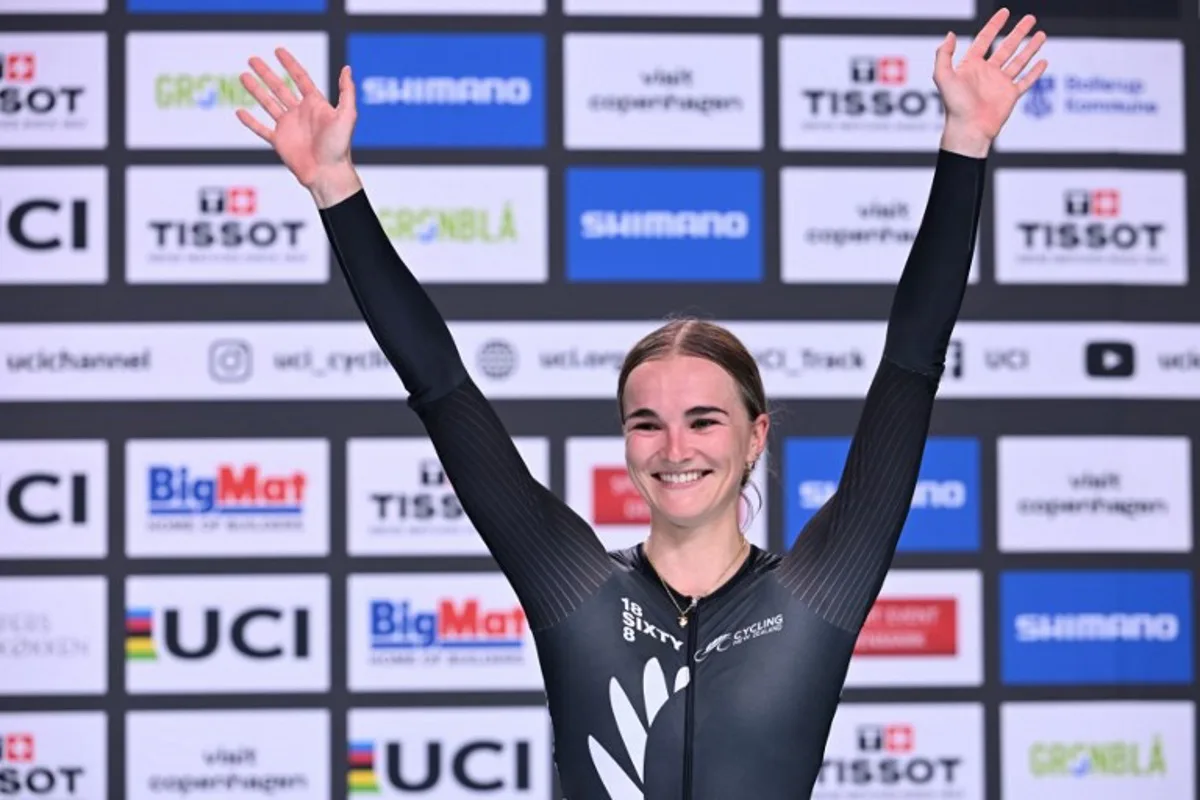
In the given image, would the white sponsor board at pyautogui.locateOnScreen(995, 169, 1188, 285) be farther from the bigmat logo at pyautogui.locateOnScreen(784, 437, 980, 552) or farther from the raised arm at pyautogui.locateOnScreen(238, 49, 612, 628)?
the raised arm at pyautogui.locateOnScreen(238, 49, 612, 628)

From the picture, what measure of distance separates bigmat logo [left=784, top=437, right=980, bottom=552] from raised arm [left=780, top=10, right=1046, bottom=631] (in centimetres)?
238

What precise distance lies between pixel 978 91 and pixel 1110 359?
2684 millimetres

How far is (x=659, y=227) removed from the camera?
411 centimetres

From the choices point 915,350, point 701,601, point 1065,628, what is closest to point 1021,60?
point 915,350

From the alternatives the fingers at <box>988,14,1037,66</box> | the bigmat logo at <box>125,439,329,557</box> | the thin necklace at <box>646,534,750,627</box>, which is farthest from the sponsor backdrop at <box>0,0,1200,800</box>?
the fingers at <box>988,14,1037,66</box>

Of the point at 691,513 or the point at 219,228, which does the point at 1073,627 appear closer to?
the point at 219,228

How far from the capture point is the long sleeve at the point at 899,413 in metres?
1.71

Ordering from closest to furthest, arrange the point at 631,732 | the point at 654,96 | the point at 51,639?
the point at 631,732 → the point at 51,639 → the point at 654,96

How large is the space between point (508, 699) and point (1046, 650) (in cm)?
152

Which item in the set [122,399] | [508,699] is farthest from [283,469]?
[508,699]

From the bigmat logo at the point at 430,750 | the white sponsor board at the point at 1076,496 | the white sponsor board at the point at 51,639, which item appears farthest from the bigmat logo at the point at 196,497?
the white sponsor board at the point at 1076,496

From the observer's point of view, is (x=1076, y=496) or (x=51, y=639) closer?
(x=51, y=639)

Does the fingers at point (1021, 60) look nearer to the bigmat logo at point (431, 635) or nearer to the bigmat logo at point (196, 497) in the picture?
the bigmat logo at point (431, 635)

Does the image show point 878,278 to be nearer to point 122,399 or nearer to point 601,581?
point 122,399
